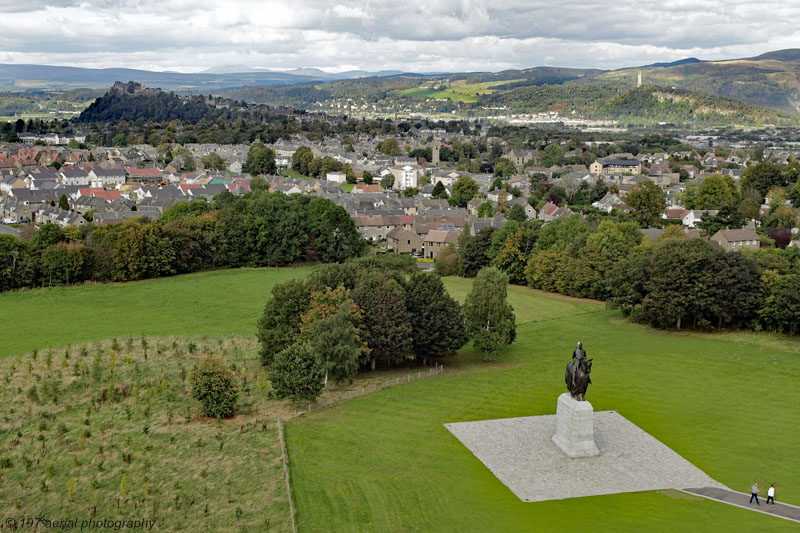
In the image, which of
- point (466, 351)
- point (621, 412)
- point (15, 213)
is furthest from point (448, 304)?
point (15, 213)

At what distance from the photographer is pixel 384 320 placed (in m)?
32.8

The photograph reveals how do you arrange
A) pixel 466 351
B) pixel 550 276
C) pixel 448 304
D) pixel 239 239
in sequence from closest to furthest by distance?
pixel 448 304
pixel 466 351
pixel 550 276
pixel 239 239

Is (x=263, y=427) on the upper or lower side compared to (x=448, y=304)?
lower

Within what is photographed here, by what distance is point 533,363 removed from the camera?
34.9 m

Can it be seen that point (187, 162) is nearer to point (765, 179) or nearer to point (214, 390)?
point (765, 179)

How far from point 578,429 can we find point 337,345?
36.7 feet

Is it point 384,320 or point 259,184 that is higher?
point 259,184

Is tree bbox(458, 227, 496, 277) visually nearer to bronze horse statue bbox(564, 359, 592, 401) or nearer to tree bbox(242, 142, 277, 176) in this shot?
bronze horse statue bbox(564, 359, 592, 401)

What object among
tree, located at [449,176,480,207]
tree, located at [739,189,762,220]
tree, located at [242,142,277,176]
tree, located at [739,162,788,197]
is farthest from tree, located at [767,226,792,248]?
tree, located at [242,142,277,176]

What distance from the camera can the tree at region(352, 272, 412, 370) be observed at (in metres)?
32.7

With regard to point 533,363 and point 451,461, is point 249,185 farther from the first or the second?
point 451,461

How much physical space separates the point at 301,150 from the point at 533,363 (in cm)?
10303

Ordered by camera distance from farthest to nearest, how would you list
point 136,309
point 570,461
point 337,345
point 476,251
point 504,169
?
point 504,169 → point 476,251 → point 136,309 → point 337,345 → point 570,461

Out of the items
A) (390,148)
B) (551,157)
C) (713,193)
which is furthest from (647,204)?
(390,148)
